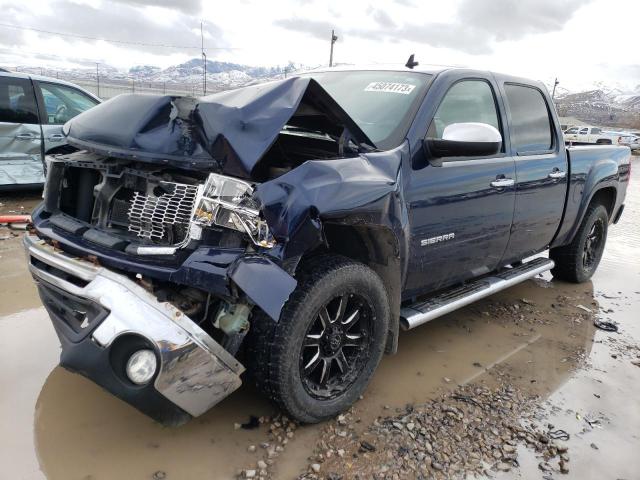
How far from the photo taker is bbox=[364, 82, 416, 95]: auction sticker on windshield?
328cm

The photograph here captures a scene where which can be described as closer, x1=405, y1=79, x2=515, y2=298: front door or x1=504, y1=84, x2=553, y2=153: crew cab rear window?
x1=405, y1=79, x2=515, y2=298: front door

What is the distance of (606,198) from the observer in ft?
18.0

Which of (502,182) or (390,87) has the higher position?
(390,87)

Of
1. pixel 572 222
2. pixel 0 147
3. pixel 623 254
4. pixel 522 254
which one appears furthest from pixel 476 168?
pixel 0 147

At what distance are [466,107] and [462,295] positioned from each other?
4.18 ft

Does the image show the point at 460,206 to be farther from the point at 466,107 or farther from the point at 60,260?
the point at 60,260

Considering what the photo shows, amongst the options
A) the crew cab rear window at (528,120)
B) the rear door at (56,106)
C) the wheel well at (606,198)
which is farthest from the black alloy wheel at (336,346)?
the rear door at (56,106)

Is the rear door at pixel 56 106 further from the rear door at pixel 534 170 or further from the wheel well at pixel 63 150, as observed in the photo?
the rear door at pixel 534 170

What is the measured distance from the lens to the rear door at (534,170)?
3.91 meters

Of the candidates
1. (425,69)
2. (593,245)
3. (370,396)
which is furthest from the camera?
(593,245)

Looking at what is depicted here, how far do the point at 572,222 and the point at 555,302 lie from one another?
0.77m

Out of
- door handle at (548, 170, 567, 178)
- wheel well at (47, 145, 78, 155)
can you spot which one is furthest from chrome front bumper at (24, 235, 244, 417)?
door handle at (548, 170, 567, 178)

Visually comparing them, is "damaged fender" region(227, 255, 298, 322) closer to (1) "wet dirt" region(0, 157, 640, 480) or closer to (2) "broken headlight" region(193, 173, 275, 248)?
(2) "broken headlight" region(193, 173, 275, 248)

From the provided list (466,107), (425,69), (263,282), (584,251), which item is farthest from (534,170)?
(263,282)
